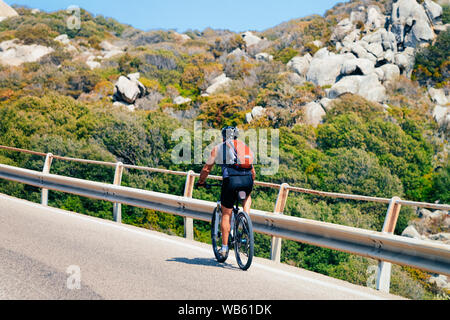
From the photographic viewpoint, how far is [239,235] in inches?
251

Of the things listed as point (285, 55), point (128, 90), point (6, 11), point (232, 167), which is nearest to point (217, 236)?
point (232, 167)

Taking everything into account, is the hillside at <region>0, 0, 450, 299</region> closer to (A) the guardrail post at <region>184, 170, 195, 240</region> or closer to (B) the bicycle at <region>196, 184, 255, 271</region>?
(A) the guardrail post at <region>184, 170, 195, 240</region>

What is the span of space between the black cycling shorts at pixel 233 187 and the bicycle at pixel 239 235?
0.22 ft

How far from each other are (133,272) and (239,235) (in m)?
1.41

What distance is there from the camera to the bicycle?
20.1 feet

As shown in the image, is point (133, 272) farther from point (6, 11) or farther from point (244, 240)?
point (6, 11)

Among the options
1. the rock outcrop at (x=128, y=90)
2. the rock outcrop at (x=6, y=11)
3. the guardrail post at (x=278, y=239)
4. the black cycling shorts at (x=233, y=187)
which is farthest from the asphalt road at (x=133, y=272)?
the rock outcrop at (x=6, y=11)

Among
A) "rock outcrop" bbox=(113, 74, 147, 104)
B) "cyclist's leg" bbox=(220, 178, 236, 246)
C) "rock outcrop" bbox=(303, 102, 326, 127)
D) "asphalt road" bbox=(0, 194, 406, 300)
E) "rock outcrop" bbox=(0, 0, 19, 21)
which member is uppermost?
"rock outcrop" bbox=(0, 0, 19, 21)

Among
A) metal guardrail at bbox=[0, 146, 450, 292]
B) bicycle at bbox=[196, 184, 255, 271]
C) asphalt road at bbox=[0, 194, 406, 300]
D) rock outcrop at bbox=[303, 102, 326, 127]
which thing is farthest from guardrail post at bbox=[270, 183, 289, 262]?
rock outcrop at bbox=[303, 102, 326, 127]

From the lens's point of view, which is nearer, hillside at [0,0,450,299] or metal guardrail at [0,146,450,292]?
metal guardrail at [0,146,450,292]

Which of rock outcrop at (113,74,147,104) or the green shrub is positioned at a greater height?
the green shrub

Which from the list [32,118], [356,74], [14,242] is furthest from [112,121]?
[14,242]

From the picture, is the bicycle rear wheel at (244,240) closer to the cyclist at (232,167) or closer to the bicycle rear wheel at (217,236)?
the cyclist at (232,167)

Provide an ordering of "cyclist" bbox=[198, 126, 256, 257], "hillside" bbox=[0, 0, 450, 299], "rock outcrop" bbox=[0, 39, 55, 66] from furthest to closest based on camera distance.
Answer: "rock outcrop" bbox=[0, 39, 55, 66]
"hillside" bbox=[0, 0, 450, 299]
"cyclist" bbox=[198, 126, 256, 257]
